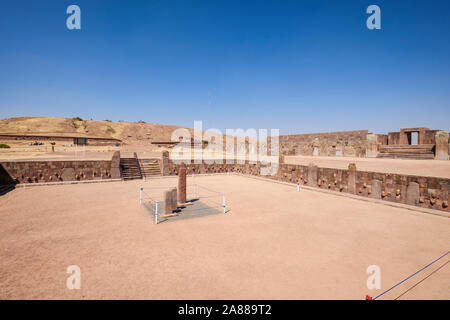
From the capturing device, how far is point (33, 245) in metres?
5.37

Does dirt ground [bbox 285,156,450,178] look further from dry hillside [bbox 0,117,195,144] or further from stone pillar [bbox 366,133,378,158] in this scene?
dry hillside [bbox 0,117,195,144]

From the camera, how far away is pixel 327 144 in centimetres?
2733

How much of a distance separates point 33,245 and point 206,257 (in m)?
4.34

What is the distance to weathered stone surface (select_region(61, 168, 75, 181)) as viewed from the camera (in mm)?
14578

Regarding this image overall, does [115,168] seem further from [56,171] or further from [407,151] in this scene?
[407,151]

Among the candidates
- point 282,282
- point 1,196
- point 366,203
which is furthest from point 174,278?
point 1,196

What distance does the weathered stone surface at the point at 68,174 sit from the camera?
14578mm

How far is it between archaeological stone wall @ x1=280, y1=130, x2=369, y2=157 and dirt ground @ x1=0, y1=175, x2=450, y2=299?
18.3 meters

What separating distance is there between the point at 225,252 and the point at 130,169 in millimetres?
14239

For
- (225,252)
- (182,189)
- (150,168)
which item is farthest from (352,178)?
(150,168)

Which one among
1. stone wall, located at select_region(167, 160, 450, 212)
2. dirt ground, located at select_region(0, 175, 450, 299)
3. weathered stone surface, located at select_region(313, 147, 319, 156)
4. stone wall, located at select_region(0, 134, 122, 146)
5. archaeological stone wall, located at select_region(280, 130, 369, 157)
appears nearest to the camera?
dirt ground, located at select_region(0, 175, 450, 299)

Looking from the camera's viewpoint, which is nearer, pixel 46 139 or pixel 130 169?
pixel 130 169

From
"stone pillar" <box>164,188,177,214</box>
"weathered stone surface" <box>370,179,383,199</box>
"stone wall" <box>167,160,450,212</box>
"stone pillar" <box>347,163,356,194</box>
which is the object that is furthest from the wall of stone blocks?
"weathered stone surface" <box>370,179,383,199</box>
